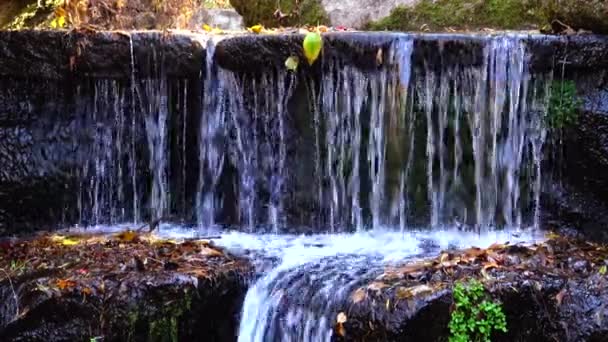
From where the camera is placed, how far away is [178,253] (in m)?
5.30

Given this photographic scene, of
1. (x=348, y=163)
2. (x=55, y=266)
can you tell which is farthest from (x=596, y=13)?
(x=55, y=266)

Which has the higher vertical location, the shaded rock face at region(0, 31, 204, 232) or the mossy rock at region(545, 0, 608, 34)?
the mossy rock at region(545, 0, 608, 34)

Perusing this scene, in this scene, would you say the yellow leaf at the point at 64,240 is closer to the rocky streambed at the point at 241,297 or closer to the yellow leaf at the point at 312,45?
the rocky streambed at the point at 241,297

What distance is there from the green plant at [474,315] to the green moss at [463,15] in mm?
5066

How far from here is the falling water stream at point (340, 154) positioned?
6.13 metres

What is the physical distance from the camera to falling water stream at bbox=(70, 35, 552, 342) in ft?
20.1

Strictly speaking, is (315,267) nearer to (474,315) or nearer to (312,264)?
(312,264)

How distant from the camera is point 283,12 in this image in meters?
9.77

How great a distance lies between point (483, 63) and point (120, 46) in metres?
3.14

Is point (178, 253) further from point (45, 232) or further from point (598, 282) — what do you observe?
point (598, 282)

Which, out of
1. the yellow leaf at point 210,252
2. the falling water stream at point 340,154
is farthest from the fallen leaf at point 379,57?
the yellow leaf at point 210,252

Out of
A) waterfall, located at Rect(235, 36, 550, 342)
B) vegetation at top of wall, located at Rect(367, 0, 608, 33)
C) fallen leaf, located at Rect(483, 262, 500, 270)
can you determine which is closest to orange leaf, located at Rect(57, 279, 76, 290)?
waterfall, located at Rect(235, 36, 550, 342)

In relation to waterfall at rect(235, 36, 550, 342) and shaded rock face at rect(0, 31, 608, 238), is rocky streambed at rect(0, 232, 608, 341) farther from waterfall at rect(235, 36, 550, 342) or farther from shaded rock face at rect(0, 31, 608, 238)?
shaded rock face at rect(0, 31, 608, 238)

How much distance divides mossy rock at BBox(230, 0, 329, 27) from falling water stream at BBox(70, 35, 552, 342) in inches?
129
